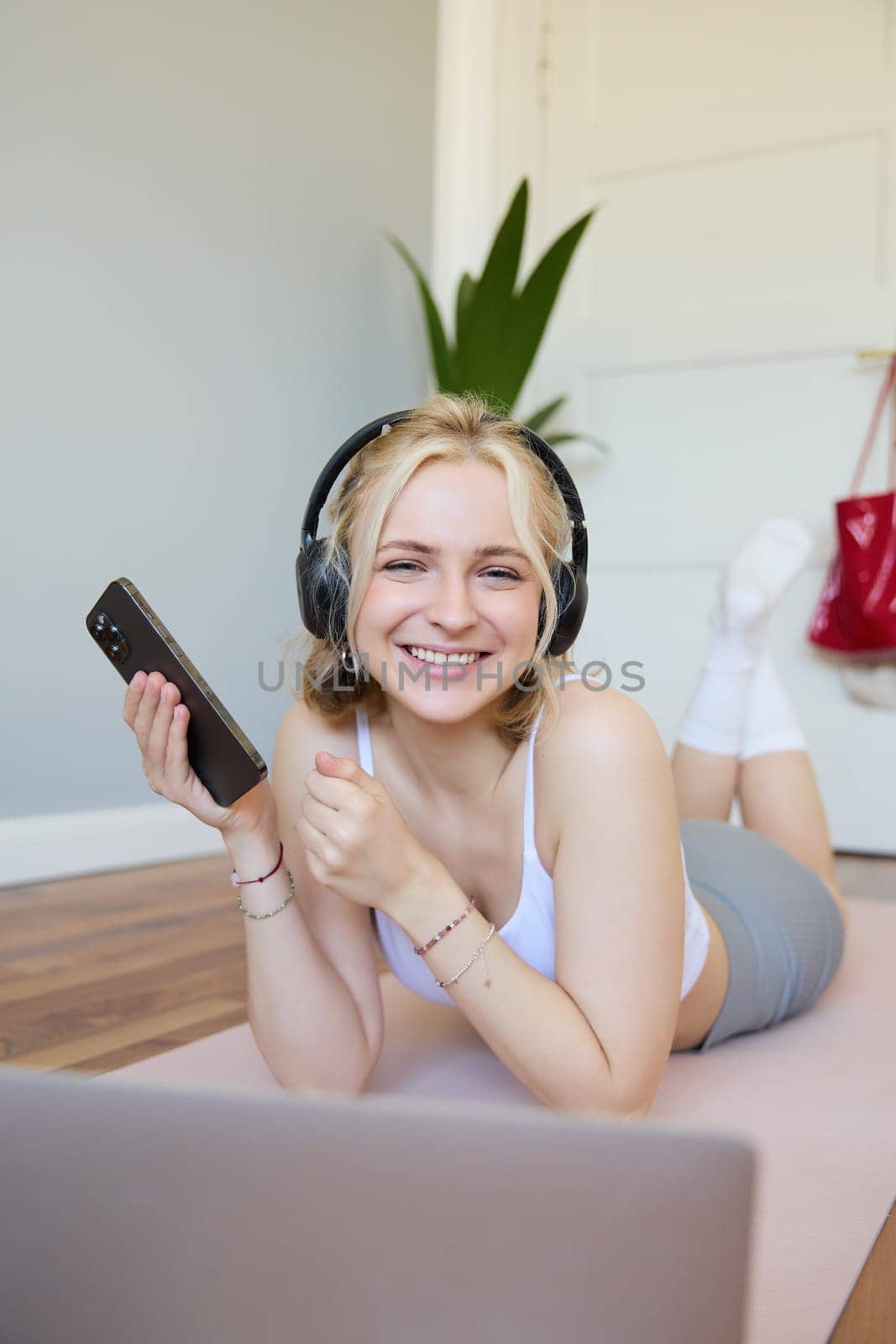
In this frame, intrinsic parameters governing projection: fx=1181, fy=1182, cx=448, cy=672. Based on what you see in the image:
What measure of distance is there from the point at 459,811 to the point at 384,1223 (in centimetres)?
73

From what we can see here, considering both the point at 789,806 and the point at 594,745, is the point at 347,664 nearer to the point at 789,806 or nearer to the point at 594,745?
the point at 594,745

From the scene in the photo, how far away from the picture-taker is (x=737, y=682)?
68.9 inches

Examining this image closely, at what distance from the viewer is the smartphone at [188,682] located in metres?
0.85

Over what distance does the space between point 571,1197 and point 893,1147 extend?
0.78m

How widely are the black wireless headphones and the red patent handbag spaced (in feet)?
6.09

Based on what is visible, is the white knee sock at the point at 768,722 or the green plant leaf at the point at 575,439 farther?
the green plant leaf at the point at 575,439

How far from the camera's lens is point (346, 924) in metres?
1.06

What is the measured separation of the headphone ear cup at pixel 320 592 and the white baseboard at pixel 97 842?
4.45ft

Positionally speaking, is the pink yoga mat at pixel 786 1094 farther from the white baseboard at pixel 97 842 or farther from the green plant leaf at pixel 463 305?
the green plant leaf at pixel 463 305

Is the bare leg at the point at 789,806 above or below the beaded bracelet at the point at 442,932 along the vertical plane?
below

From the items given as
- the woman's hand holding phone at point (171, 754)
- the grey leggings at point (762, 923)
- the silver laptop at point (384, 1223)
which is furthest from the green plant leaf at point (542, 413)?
the silver laptop at point (384, 1223)

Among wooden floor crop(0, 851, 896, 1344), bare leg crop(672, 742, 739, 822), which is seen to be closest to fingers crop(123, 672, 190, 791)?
wooden floor crop(0, 851, 896, 1344)

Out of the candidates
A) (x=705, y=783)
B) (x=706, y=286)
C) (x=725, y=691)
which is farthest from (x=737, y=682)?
(x=706, y=286)

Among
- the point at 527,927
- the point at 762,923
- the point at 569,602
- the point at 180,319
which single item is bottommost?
the point at 762,923
